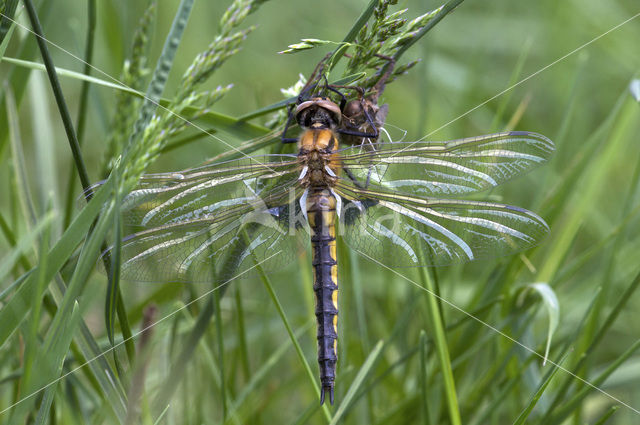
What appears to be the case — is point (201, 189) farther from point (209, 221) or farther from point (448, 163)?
point (448, 163)

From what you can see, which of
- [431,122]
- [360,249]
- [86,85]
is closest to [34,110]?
[86,85]

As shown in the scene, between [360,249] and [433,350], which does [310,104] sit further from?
[433,350]

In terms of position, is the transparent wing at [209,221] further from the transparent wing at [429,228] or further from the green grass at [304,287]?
the transparent wing at [429,228]

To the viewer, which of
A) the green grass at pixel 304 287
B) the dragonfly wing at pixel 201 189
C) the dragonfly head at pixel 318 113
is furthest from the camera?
the dragonfly head at pixel 318 113

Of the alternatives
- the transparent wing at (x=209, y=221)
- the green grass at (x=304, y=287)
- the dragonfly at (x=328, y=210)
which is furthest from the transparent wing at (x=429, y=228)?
the transparent wing at (x=209, y=221)

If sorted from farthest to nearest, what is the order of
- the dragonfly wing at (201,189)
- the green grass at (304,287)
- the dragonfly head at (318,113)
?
the dragonfly head at (318,113)
the dragonfly wing at (201,189)
the green grass at (304,287)

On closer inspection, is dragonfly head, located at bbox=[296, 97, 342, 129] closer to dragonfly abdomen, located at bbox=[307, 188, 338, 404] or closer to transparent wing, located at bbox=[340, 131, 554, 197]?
transparent wing, located at bbox=[340, 131, 554, 197]

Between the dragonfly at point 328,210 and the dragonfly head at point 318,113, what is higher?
the dragonfly head at point 318,113

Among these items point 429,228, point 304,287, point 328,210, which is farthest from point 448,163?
point 304,287
